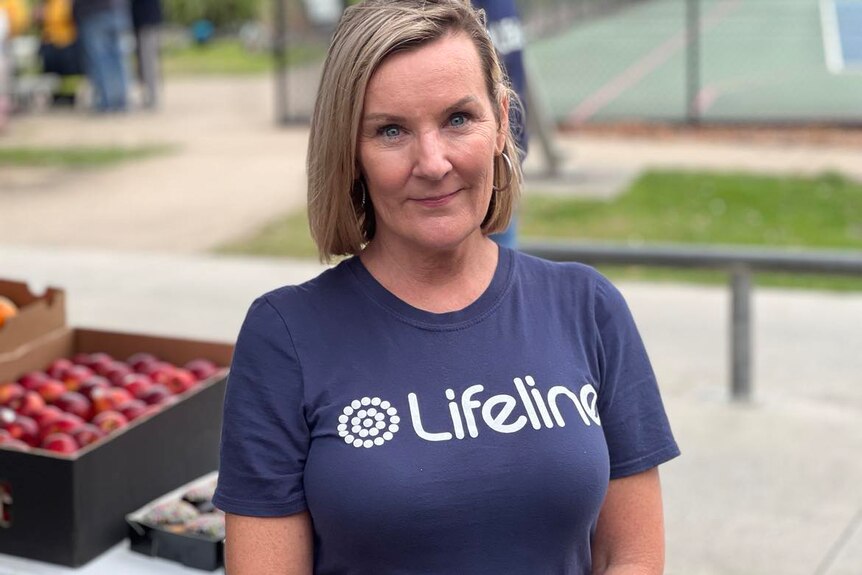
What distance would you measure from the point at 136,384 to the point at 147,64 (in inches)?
573

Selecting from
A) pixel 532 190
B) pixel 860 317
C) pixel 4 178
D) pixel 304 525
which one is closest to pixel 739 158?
pixel 532 190

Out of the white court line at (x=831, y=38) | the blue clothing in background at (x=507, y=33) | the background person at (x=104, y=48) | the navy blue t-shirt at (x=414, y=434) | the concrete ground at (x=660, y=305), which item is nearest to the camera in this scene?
the navy blue t-shirt at (x=414, y=434)

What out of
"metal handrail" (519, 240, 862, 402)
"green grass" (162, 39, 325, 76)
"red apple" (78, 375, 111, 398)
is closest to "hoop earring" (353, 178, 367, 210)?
"red apple" (78, 375, 111, 398)

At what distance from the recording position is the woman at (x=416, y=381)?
6.73 ft

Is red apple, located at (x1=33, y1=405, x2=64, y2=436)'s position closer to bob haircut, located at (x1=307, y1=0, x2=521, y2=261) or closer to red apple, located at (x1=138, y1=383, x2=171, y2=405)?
red apple, located at (x1=138, y1=383, x2=171, y2=405)

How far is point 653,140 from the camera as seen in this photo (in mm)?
14211

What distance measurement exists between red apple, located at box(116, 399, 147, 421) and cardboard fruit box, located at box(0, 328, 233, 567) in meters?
0.12

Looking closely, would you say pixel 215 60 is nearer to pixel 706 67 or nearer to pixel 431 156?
pixel 706 67

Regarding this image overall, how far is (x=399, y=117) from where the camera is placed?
6.77ft

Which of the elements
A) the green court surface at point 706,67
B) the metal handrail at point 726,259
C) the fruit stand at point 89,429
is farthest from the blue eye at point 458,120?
the green court surface at point 706,67

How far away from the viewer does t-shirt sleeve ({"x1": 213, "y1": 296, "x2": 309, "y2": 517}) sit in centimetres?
207

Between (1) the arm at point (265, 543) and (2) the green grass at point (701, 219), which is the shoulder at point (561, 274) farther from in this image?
(2) the green grass at point (701, 219)

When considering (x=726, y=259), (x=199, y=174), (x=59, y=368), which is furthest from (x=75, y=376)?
(x=199, y=174)

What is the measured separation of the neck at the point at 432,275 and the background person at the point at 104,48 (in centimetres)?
1498
